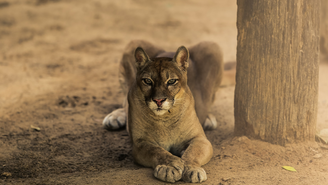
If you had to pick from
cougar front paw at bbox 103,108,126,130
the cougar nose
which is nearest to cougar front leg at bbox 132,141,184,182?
the cougar nose

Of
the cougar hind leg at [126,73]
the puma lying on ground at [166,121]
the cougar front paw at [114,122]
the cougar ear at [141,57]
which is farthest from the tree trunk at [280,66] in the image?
the cougar front paw at [114,122]

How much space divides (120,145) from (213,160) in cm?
124

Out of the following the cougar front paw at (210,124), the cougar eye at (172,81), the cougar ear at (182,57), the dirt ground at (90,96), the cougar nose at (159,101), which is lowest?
the cougar front paw at (210,124)

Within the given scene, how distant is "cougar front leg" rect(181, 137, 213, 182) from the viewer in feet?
10.2

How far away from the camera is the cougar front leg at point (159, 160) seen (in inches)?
122

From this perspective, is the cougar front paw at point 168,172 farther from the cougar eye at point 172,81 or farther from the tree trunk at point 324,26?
the tree trunk at point 324,26

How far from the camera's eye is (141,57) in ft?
12.1

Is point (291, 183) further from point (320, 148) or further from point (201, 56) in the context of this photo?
point (201, 56)

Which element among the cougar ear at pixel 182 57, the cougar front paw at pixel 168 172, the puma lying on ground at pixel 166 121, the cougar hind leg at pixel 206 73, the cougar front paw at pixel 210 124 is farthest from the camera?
the cougar front paw at pixel 210 124

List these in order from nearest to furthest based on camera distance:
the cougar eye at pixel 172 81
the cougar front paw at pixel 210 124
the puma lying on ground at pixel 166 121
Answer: the puma lying on ground at pixel 166 121
the cougar eye at pixel 172 81
the cougar front paw at pixel 210 124

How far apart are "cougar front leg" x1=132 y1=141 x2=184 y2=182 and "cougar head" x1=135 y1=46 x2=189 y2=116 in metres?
0.37

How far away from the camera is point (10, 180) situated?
3.22 m

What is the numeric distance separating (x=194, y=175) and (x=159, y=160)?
0.39 m

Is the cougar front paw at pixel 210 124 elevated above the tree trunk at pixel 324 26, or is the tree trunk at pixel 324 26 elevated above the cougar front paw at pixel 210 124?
the tree trunk at pixel 324 26
